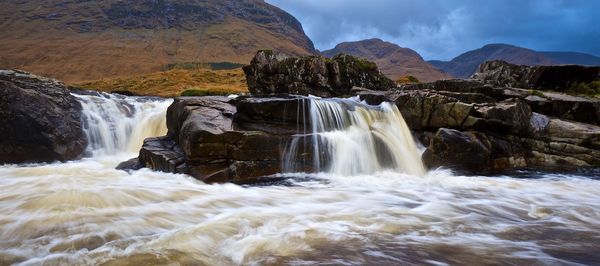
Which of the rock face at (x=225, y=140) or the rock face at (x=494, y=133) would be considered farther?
the rock face at (x=494, y=133)

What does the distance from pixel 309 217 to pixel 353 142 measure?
602 cm

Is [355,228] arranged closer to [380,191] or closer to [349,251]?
[349,251]

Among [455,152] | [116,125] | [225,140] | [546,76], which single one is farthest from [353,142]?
[546,76]

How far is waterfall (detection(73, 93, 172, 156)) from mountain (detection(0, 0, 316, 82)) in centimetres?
8956

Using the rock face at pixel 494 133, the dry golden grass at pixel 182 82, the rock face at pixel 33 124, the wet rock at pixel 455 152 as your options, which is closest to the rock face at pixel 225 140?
the rock face at pixel 33 124

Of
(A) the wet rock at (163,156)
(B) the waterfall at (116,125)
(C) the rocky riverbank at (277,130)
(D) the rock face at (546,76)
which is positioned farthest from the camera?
(D) the rock face at (546,76)

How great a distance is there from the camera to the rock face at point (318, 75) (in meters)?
26.6

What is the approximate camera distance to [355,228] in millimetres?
6215

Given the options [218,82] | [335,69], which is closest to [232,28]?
[218,82]

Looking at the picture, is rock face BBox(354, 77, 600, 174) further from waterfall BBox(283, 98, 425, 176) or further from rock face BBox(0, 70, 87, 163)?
rock face BBox(0, 70, 87, 163)

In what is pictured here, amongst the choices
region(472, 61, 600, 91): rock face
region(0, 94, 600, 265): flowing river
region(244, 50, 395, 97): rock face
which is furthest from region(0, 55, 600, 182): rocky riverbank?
region(244, 50, 395, 97): rock face

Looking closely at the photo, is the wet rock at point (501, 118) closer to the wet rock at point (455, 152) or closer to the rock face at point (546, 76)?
the wet rock at point (455, 152)

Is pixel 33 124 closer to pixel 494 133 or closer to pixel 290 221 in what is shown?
pixel 290 221

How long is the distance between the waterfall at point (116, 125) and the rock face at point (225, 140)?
3842 mm
